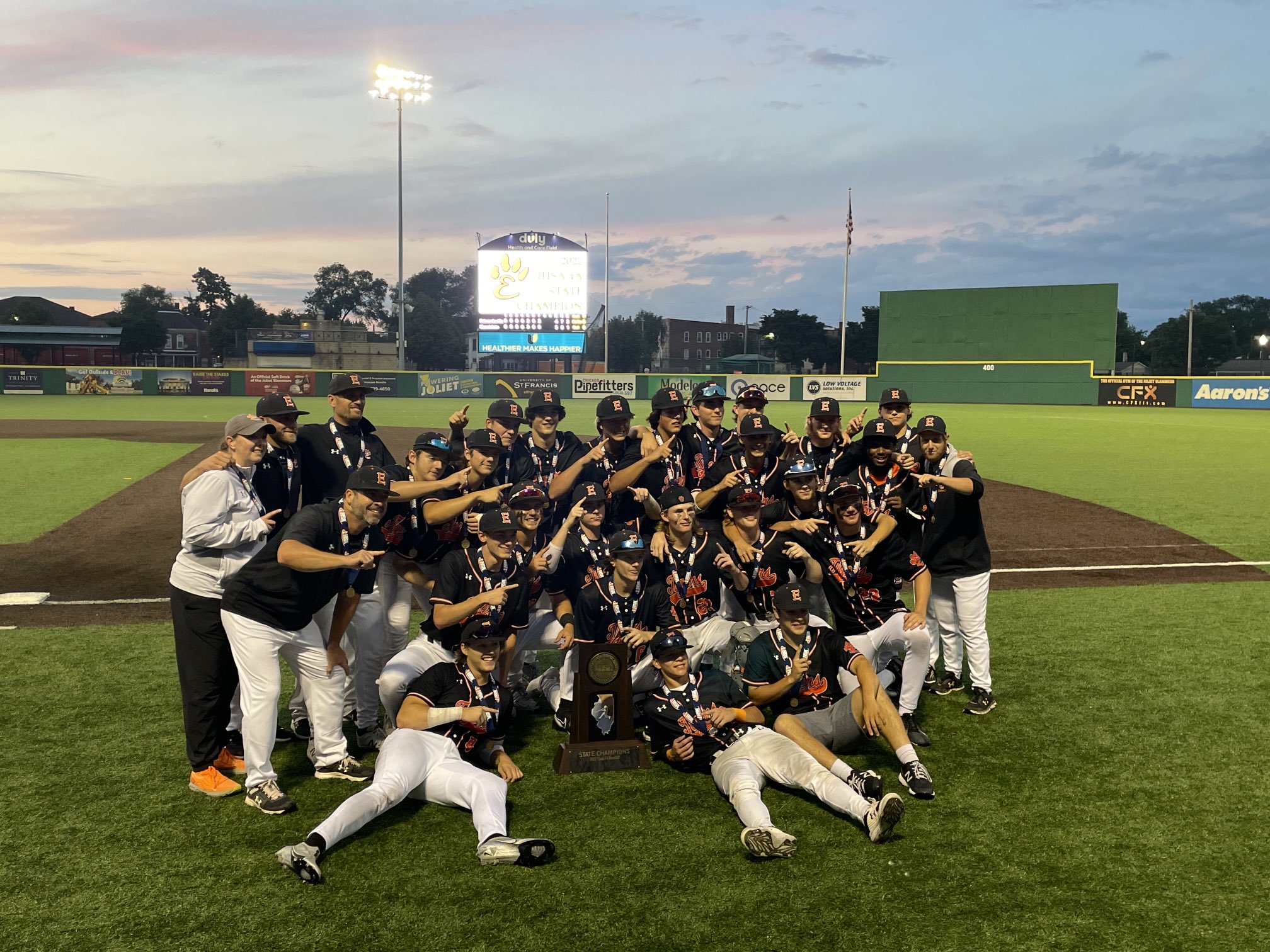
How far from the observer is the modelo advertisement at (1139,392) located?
51.7 meters

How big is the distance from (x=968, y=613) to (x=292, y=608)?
201 inches

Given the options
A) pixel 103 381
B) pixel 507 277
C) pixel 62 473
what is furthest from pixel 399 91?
pixel 62 473

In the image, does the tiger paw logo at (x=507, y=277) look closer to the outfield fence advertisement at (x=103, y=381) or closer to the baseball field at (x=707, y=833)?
the outfield fence advertisement at (x=103, y=381)

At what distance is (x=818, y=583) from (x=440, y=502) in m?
3.00

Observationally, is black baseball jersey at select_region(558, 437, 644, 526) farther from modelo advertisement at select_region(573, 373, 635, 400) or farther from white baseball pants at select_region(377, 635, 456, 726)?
modelo advertisement at select_region(573, 373, 635, 400)

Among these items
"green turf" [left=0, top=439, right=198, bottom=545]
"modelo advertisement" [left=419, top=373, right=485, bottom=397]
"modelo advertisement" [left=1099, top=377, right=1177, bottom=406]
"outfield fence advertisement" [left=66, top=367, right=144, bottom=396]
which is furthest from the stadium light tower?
"modelo advertisement" [left=1099, top=377, right=1177, bottom=406]

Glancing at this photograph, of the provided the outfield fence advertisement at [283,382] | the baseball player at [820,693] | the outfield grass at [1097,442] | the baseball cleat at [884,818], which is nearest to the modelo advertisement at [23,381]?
the outfield grass at [1097,442]

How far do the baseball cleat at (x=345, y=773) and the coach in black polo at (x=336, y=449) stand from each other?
7.50ft

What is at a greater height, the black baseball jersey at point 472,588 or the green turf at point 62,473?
the black baseball jersey at point 472,588

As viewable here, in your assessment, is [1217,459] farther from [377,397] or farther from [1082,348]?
[377,397]

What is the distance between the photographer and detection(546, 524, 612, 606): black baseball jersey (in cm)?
736

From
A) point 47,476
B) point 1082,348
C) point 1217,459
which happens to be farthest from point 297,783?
point 1082,348

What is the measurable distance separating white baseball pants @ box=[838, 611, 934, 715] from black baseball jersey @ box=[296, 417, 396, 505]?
4.07m

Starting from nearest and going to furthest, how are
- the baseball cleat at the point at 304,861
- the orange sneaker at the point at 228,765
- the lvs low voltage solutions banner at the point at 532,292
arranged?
the baseball cleat at the point at 304,861
the orange sneaker at the point at 228,765
the lvs low voltage solutions banner at the point at 532,292
